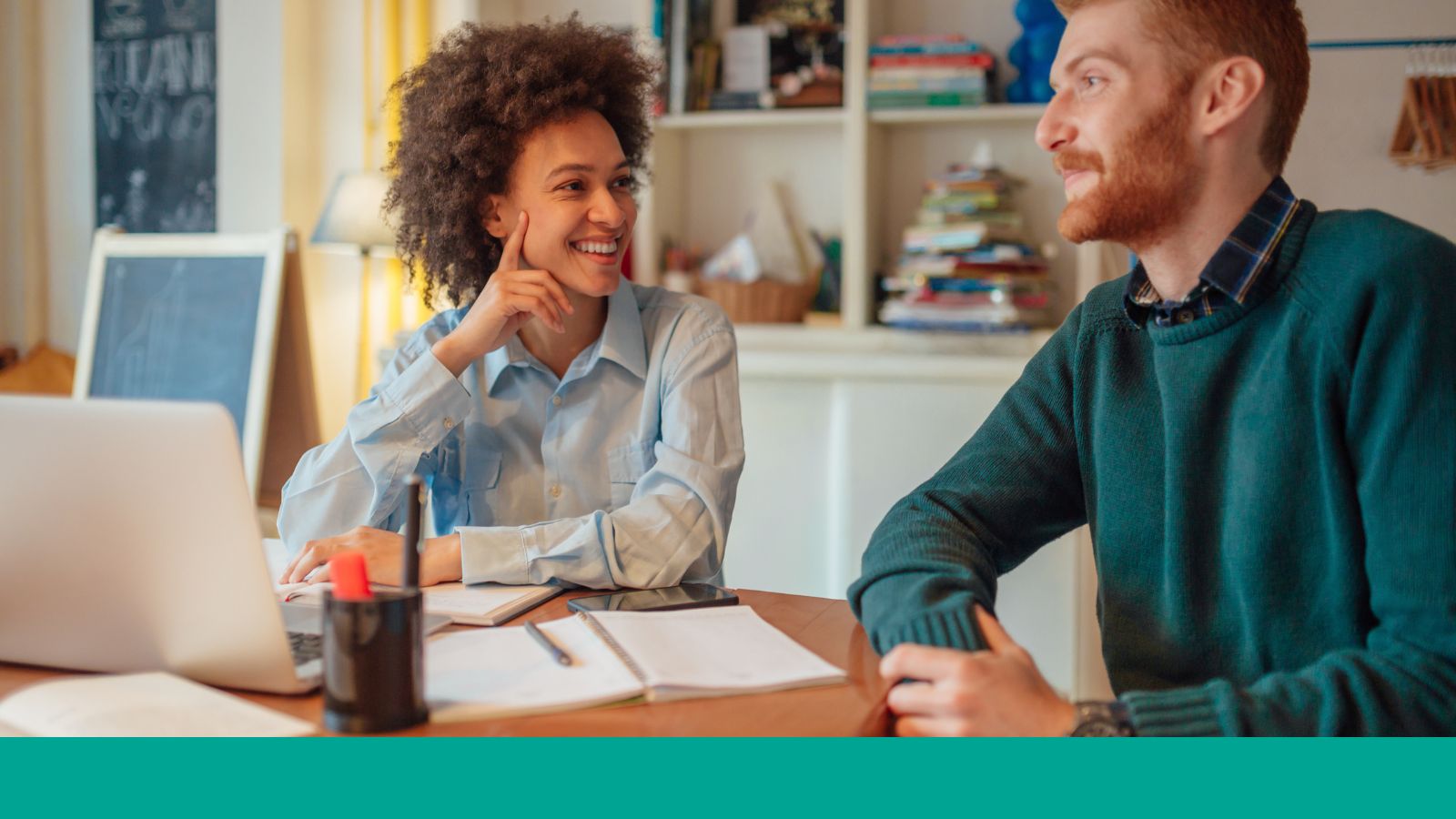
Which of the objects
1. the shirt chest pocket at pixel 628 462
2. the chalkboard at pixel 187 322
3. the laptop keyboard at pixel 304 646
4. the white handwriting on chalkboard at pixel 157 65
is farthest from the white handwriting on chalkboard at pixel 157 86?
the laptop keyboard at pixel 304 646

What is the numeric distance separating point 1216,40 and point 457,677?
0.93 m

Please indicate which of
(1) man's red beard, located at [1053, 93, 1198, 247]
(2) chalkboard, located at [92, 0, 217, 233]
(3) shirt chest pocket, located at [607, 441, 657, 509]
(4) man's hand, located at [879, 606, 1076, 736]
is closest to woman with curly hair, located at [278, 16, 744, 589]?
(3) shirt chest pocket, located at [607, 441, 657, 509]

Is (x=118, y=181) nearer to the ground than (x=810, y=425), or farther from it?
farther from it

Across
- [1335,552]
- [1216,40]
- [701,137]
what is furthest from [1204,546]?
[701,137]

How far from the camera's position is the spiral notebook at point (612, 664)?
974 mm

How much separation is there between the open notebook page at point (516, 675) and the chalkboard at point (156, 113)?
9.31 ft

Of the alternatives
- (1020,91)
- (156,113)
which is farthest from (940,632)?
(156,113)

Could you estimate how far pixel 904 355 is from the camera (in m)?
2.82

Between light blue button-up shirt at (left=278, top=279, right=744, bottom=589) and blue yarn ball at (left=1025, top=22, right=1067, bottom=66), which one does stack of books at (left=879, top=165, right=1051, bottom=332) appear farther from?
light blue button-up shirt at (left=278, top=279, right=744, bottom=589)

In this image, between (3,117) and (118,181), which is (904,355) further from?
(3,117)

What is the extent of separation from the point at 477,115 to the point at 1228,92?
1.05 metres

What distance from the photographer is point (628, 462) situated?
1.72 meters

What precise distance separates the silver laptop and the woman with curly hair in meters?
0.44

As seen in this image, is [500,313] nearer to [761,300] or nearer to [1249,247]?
[1249,247]
